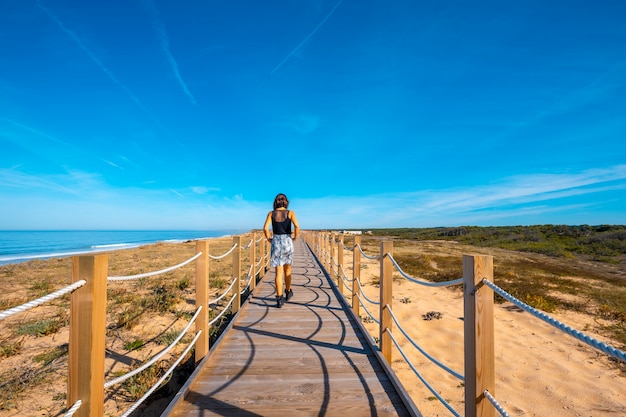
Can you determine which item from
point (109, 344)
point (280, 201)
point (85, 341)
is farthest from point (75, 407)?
point (280, 201)

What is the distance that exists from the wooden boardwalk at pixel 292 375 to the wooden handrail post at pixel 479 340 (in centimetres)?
68

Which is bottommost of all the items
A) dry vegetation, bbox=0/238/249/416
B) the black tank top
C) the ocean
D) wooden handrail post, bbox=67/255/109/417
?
the ocean

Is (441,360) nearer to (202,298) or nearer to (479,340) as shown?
(479,340)

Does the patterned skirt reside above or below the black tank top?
below

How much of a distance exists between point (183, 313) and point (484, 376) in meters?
5.80

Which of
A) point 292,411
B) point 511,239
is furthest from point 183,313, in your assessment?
point 511,239

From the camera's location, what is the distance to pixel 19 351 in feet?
14.5

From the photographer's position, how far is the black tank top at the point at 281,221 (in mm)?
5293

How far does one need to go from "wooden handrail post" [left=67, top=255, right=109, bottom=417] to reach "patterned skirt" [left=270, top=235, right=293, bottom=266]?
3738mm

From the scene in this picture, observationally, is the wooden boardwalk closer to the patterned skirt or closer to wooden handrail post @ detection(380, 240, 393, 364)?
wooden handrail post @ detection(380, 240, 393, 364)

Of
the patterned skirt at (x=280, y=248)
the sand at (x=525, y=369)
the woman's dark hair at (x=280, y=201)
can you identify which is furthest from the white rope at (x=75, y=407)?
the woman's dark hair at (x=280, y=201)

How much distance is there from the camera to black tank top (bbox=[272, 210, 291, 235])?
5293 mm

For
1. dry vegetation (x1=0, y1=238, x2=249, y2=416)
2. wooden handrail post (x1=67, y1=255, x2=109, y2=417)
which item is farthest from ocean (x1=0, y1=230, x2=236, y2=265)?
wooden handrail post (x1=67, y1=255, x2=109, y2=417)

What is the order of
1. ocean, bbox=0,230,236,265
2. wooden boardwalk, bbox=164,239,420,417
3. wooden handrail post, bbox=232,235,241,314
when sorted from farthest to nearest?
ocean, bbox=0,230,236,265 < wooden handrail post, bbox=232,235,241,314 < wooden boardwalk, bbox=164,239,420,417
